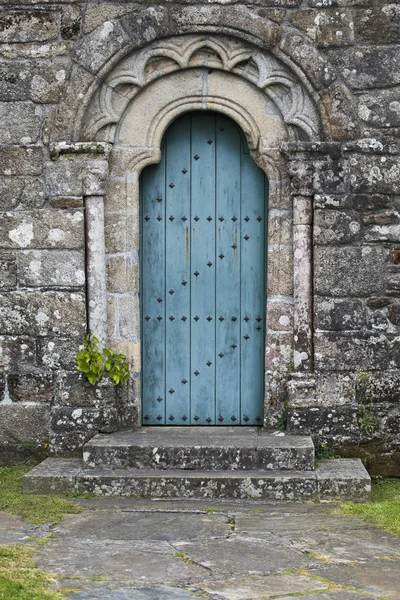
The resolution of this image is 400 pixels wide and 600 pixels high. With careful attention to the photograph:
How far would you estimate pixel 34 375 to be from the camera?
6949 mm

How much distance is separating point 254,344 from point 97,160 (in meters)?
1.74

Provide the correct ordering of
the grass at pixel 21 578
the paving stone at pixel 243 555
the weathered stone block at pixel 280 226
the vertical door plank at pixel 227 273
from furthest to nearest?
the vertical door plank at pixel 227 273
the weathered stone block at pixel 280 226
the paving stone at pixel 243 555
the grass at pixel 21 578

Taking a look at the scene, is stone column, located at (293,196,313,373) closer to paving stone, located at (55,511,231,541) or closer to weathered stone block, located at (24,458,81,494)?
paving stone, located at (55,511,231,541)

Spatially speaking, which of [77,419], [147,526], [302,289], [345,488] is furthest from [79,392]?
[345,488]

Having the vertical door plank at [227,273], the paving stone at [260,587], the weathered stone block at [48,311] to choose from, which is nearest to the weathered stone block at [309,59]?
the vertical door plank at [227,273]

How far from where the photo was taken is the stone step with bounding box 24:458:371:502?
617 centimetres

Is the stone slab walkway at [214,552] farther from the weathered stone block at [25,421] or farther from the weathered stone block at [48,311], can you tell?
Answer: the weathered stone block at [48,311]

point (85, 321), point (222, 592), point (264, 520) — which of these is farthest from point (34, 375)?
point (222, 592)

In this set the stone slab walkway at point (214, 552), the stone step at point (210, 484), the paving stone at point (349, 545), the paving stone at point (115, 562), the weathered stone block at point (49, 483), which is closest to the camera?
the stone slab walkway at point (214, 552)

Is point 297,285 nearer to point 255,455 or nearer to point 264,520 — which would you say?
point 255,455

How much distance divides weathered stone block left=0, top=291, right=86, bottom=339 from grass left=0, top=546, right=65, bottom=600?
2.19 m

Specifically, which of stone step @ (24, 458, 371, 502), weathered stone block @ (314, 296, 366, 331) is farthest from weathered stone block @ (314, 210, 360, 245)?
stone step @ (24, 458, 371, 502)

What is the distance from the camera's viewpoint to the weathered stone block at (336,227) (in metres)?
6.81

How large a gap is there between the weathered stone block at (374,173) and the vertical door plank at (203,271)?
3.51ft
